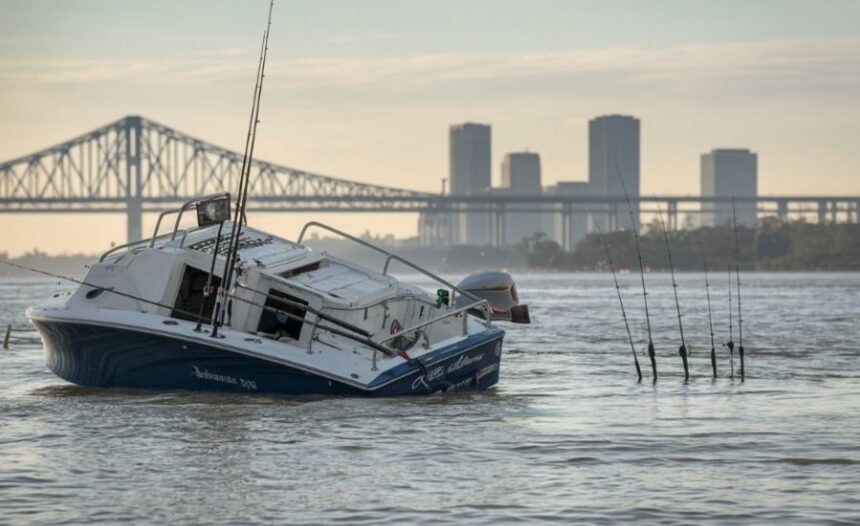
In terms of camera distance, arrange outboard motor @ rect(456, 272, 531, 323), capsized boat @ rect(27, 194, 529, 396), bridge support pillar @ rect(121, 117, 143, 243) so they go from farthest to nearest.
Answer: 1. bridge support pillar @ rect(121, 117, 143, 243)
2. outboard motor @ rect(456, 272, 531, 323)
3. capsized boat @ rect(27, 194, 529, 396)

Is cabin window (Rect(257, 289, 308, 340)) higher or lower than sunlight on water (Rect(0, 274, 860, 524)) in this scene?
higher

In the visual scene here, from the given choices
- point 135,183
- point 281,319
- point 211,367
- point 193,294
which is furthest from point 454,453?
point 135,183

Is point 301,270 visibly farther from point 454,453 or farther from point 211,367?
point 454,453

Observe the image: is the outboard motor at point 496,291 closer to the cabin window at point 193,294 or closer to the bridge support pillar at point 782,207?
the cabin window at point 193,294

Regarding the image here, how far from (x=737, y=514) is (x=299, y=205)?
509 ft

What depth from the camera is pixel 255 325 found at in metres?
18.6

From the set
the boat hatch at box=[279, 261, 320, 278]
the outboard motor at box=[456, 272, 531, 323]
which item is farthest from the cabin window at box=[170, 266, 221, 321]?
the outboard motor at box=[456, 272, 531, 323]

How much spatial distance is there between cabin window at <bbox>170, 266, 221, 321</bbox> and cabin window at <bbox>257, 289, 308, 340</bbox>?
0.65m

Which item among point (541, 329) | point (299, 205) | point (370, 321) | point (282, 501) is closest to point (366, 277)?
point (370, 321)

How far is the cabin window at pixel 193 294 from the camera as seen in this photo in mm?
18953

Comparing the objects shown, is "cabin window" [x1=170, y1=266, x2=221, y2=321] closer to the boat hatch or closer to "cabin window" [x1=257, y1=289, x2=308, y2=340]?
"cabin window" [x1=257, y1=289, x2=308, y2=340]

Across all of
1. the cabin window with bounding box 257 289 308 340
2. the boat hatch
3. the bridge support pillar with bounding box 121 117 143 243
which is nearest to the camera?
the cabin window with bounding box 257 289 308 340

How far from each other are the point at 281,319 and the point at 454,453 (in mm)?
4942

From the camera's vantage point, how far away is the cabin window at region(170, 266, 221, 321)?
18953mm
